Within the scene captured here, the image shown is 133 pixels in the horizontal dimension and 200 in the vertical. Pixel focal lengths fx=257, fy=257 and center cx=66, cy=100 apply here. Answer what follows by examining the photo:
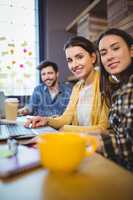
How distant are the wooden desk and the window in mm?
2803

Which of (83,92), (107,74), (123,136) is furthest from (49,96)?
(123,136)

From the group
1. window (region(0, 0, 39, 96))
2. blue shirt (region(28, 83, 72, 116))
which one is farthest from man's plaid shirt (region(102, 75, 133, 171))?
window (region(0, 0, 39, 96))

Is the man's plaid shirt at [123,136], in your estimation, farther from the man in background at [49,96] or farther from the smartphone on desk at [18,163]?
the man in background at [49,96]

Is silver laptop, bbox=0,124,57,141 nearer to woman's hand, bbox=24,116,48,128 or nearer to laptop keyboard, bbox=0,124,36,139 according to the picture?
laptop keyboard, bbox=0,124,36,139

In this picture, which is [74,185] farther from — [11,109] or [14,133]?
[11,109]

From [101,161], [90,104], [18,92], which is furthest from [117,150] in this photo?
[18,92]

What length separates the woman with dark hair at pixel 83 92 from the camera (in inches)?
62.9

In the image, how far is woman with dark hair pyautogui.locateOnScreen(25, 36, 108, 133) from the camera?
5.24ft

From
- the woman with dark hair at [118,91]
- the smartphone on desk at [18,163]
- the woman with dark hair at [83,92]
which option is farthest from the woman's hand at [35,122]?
the smartphone on desk at [18,163]

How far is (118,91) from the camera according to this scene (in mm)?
1062

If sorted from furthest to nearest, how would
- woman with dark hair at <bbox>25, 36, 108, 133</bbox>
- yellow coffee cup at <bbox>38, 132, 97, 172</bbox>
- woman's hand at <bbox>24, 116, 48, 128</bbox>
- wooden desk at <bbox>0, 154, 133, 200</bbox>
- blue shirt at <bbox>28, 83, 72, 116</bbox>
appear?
blue shirt at <bbox>28, 83, 72, 116</bbox>, woman with dark hair at <bbox>25, 36, 108, 133</bbox>, woman's hand at <bbox>24, 116, 48, 128</bbox>, yellow coffee cup at <bbox>38, 132, 97, 172</bbox>, wooden desk at <bbox>0, 154, 133, 200</bbox>

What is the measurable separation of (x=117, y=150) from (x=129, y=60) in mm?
525

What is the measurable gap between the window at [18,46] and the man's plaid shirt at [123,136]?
2.48 m

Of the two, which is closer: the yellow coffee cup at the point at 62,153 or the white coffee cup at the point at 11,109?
the yellow coffee cup at the point at 62,153
